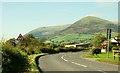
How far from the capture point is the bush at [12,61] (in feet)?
44.4

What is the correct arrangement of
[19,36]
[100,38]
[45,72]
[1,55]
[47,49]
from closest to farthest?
[1,55] < [45,72] < [19,36] < [47,49] < [100,38]

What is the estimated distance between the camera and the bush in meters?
13.5

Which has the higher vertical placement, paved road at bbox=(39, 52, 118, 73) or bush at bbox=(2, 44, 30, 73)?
bush at bbox=(2, 44, 30, 73)

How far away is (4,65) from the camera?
44.1ft

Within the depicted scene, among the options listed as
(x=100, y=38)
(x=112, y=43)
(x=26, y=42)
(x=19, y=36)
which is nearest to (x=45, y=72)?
(x=19, y=36)

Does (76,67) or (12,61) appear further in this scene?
(76,67)

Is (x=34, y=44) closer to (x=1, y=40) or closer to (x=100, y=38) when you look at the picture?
(x=100, y=38)

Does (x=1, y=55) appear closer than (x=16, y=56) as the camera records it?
Yes

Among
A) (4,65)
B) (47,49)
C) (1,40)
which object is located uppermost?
(1,40)

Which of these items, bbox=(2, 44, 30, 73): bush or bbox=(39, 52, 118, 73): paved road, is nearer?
bbox=(2, 44, 30, 73): bush

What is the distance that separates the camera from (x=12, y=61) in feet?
46.0

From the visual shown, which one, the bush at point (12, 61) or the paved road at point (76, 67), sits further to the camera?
the paved road at point (76, 67)

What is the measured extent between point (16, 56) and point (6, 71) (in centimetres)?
127

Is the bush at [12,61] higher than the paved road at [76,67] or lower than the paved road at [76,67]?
higher
